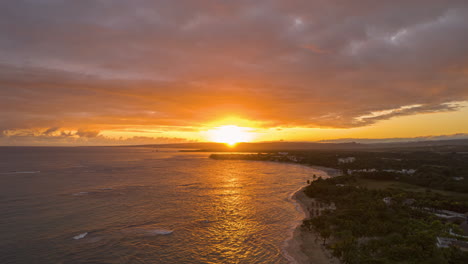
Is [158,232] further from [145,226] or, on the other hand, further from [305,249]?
[305,249]

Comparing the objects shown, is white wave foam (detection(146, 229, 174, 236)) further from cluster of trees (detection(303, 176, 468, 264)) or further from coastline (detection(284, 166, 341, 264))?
cluster of trees (detection(303, 176, 468, 264))

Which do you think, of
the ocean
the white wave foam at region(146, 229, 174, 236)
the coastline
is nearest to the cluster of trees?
the coastline

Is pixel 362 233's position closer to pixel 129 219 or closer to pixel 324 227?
pixel 324 227

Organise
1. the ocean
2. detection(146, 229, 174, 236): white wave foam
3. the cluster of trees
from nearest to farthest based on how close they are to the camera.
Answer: the cluster of trees → the ocean → detection(146, 229, 174, 236): white wave foam

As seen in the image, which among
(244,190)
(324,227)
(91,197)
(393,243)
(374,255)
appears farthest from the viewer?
(244,190)

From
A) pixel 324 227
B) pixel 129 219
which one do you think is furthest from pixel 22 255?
pixel 324 227

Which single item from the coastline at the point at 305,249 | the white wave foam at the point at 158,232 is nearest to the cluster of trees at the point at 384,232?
the coastline at the point at 305,249

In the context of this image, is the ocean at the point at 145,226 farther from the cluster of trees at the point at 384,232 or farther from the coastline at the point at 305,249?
the cluster of trees at the point at 384,232

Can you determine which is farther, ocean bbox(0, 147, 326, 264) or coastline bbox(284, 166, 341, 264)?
ocean bbox(0, 147, 326, 264)

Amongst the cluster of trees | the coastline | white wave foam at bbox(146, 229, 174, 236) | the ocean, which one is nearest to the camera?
the cluster of trees
